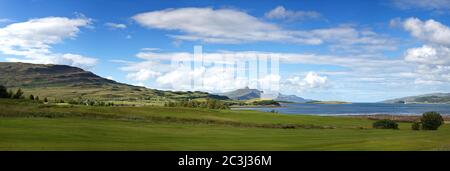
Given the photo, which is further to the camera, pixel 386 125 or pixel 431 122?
pixel 386 125

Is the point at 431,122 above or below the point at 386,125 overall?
above

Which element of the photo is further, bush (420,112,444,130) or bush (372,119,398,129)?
bush (372,119,398,129)

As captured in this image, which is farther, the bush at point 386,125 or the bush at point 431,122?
the bush at point 386,125
